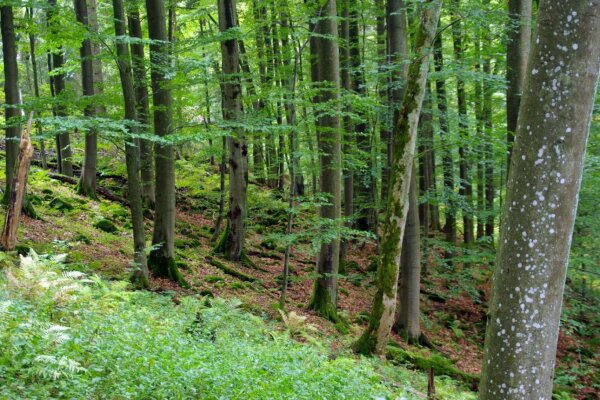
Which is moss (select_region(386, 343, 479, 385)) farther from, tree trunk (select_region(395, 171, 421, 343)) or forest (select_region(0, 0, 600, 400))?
tree trunk (select_region(395, 171, 421, 343))

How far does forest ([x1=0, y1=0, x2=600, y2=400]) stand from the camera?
11.0 ft

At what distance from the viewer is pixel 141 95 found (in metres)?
12.8

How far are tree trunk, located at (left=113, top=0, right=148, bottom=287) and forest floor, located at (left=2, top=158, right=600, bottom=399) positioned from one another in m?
0.56

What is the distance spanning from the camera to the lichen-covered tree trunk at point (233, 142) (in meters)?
12.1

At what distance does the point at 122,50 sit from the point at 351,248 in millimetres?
12160

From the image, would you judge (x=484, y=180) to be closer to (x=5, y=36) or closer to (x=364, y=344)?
(x=364, y=344)

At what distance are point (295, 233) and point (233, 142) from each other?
11.0 ft

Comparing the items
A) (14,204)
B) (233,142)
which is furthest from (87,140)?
(14,204)

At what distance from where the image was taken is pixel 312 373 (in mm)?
5355

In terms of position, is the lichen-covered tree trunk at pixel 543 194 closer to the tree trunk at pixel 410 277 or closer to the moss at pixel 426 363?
the moss at pixel 426 363

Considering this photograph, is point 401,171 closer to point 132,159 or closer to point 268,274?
point 132,159

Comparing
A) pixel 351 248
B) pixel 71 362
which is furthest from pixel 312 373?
pixel 351 248

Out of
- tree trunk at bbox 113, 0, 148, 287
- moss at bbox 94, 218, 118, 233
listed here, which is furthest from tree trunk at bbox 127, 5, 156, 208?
moss at bbox 94, 218, 118, 233

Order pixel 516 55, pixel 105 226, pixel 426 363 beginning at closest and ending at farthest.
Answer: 1. pixel 426 363
2. pixel 516 55
3. pixel 105 226
